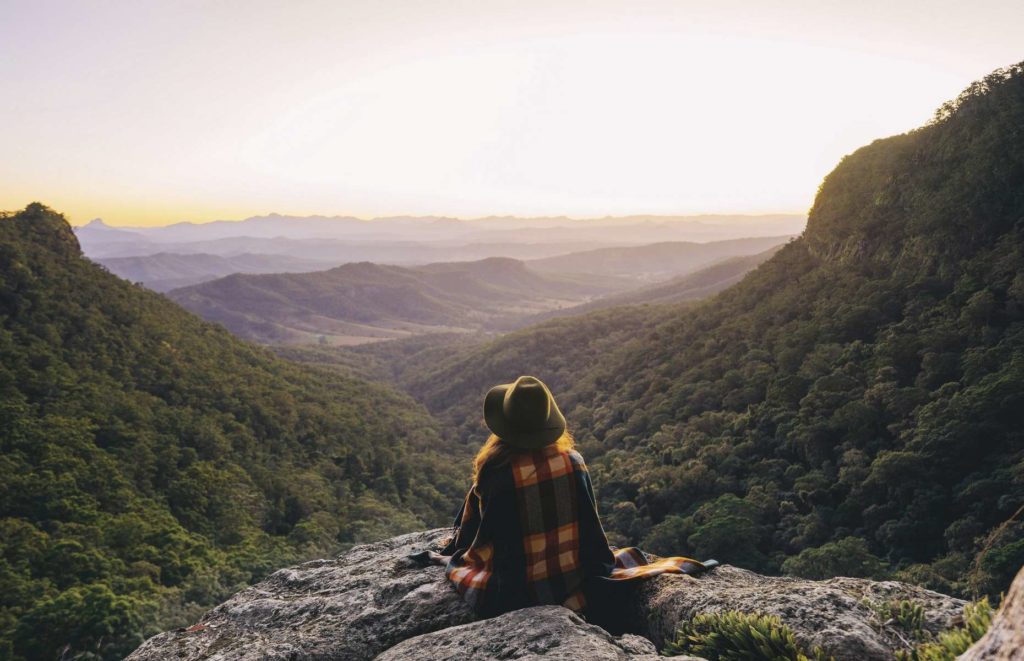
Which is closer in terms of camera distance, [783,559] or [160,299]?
[783,559]

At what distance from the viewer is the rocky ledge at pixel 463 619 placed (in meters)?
3.98

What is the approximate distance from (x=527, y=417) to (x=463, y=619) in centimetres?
193

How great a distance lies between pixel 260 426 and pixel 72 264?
20.4 metres

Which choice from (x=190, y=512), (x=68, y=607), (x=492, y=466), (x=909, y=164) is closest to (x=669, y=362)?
(x=909, y=164)

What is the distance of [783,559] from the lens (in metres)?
22.2

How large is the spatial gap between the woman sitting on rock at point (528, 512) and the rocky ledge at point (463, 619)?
0.33m

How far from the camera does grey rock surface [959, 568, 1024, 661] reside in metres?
2.48

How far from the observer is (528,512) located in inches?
192

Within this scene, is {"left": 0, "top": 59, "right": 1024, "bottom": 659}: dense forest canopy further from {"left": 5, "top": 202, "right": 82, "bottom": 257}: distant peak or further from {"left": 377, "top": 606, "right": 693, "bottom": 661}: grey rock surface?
{"left": 377, "top": 606, "right": 693, "bottom": 661}: grey rock surface

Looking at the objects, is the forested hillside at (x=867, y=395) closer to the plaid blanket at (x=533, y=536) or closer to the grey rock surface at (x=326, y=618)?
the plaid blanket at (x=533, y=536)

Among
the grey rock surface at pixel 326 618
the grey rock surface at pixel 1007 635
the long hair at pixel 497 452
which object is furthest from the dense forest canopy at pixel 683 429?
the grey rock surface at pixel 326 618

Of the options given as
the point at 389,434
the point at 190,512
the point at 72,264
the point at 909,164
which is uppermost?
the point at 909,164

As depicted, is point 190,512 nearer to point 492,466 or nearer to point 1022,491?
point 492,466

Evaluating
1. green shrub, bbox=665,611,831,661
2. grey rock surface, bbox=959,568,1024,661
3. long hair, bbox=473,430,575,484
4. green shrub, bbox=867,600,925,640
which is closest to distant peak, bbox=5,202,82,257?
long hair, bbox=473,430,575,484
